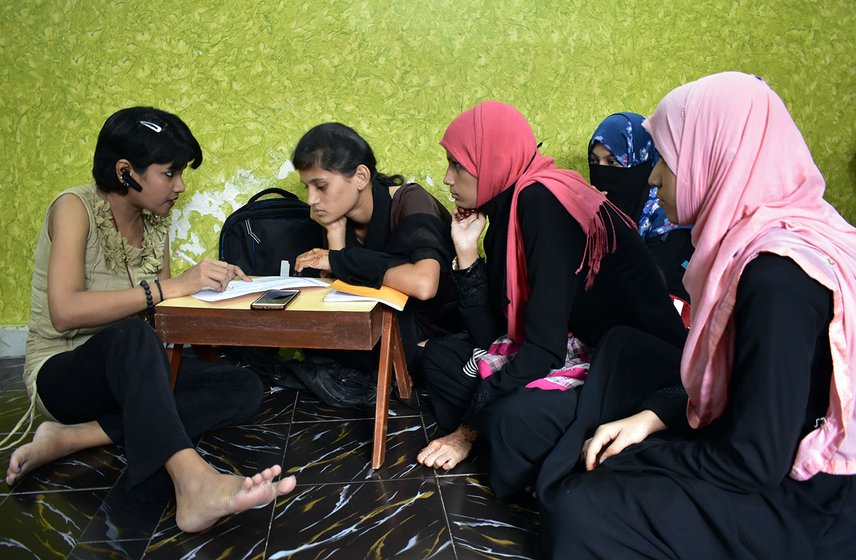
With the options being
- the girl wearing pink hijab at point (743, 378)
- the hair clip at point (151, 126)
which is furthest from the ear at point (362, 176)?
the girl wearing pink hijab at point (743, 378)

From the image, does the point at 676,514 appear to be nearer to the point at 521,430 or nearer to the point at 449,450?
the point at 521,430

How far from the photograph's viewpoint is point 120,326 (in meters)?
1.66

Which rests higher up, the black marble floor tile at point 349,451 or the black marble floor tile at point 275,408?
the black marble floor tile at point 349,451

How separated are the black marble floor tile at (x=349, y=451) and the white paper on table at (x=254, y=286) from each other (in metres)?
0.49

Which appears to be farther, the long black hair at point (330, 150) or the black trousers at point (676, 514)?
the long black hair at point (330, 150)

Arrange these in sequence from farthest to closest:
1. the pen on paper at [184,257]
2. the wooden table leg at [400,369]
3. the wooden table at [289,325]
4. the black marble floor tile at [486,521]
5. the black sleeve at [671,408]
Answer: the pen on paper at [184,257] < the wooden table leg at [400,369] < the wooden table at [289,325] < the black marble floor tile at [486,521] < the black sleeve at [671,408]

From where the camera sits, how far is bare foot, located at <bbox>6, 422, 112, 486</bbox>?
68.6 inches

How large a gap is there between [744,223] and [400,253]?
1085 millimetres

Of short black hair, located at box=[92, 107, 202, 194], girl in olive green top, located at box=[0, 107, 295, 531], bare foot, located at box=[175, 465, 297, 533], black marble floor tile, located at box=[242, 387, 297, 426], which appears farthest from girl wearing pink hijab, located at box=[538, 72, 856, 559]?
short black hair, located at box=[92, 107, 202, 194]

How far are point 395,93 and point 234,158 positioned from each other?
0.73 m

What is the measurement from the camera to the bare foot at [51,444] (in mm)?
1743

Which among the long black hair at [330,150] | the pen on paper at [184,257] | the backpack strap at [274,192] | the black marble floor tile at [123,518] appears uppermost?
the long black hair at [330,150]

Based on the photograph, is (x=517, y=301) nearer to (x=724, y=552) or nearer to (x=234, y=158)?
(x=724, y=552)

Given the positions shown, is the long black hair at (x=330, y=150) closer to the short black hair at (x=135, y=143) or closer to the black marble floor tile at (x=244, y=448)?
the short black hair at (x=135, y=143)
